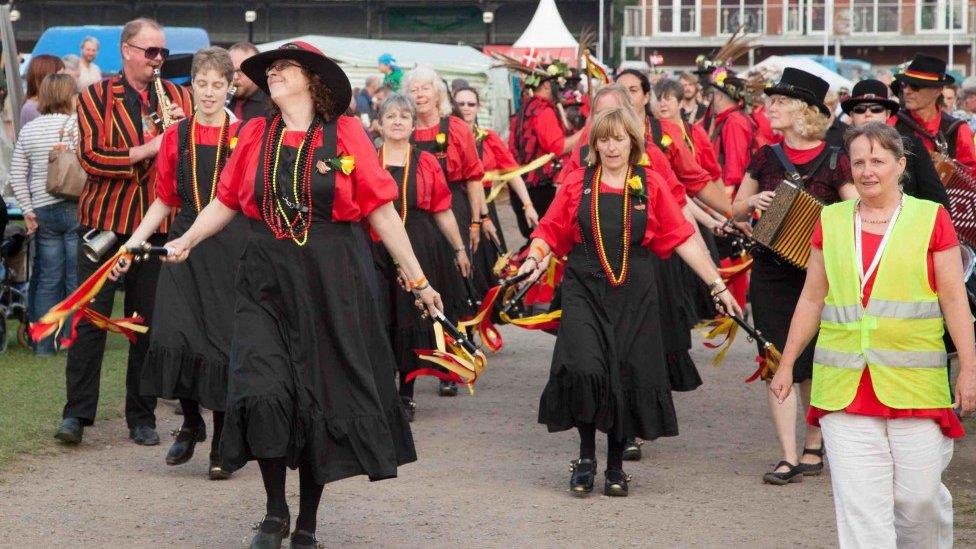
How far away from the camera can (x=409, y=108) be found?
952 centimetres

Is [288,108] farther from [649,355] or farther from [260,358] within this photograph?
[649,355]

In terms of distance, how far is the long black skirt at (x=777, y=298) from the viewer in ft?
25.5

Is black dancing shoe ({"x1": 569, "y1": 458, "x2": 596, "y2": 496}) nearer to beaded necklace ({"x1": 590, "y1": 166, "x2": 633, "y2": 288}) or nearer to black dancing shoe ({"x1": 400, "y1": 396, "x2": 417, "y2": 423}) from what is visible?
beaded necklace ({"x1": 590, "y1": 166, "x2": 633, "y2": 288})

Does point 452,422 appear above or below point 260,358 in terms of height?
below

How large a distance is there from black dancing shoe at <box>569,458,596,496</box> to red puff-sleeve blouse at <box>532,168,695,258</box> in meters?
1.02

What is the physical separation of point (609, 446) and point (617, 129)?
1.52 meters

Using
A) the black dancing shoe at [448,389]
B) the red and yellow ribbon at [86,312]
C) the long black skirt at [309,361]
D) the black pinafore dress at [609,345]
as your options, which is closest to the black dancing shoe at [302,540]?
the long black skirt at [309,361]

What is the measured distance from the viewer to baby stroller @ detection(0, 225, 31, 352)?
12.0 metres

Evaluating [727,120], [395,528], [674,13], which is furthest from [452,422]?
[674,13]

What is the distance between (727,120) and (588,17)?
38.8 metres

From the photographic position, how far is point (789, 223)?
756cm

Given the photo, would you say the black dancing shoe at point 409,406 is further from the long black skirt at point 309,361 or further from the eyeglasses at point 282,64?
the eyeglasses at point 282,64

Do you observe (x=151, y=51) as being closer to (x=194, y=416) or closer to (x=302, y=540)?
(x=194, y=416)

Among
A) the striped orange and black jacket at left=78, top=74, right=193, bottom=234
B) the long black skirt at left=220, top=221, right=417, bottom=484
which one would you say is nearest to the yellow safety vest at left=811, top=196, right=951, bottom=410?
the long black skirt at left=220, top=221, right=417, bottom=484
